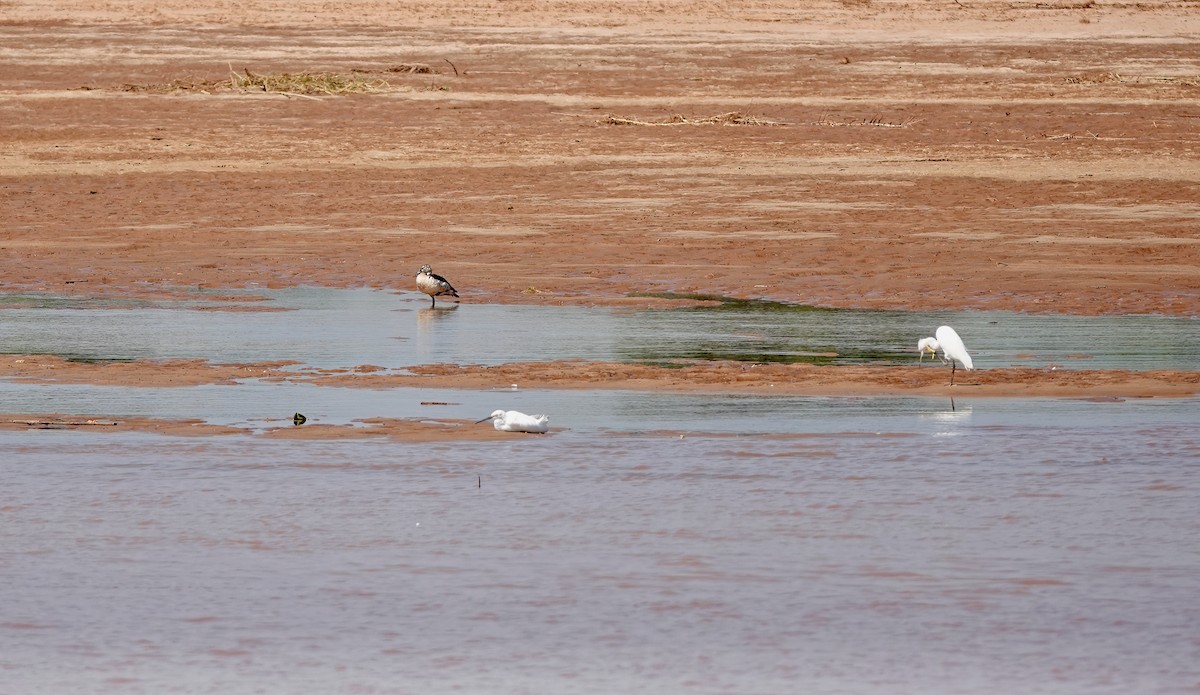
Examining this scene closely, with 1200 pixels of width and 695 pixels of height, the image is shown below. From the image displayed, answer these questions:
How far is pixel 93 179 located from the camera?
21.6 metres

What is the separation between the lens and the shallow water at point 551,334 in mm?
11797

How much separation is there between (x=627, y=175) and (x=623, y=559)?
1455cm

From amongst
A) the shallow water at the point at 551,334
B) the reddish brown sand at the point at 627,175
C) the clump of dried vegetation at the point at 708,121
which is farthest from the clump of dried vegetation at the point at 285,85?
the shallow water at the point at 551,334

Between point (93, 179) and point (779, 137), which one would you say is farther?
point (779, 137)

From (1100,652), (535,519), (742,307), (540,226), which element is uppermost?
(540,226)

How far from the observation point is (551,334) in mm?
12766

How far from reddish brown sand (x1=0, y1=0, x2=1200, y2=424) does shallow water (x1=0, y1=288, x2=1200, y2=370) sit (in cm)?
52

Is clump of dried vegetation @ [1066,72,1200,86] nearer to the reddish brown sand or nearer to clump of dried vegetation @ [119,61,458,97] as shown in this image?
the reddish brown sand

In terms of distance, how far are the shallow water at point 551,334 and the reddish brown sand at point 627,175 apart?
1.72 feet

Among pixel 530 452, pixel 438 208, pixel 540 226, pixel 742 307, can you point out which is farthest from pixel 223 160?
pixel 530 452

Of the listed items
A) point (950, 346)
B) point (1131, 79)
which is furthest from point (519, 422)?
point (1131, 79)

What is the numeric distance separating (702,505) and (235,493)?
199 centimetres

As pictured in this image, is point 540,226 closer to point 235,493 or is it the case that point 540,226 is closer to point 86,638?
point 235,493

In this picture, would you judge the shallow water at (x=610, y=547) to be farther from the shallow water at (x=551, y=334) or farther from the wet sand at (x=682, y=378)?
the shallow water at (x=551, y=334)
